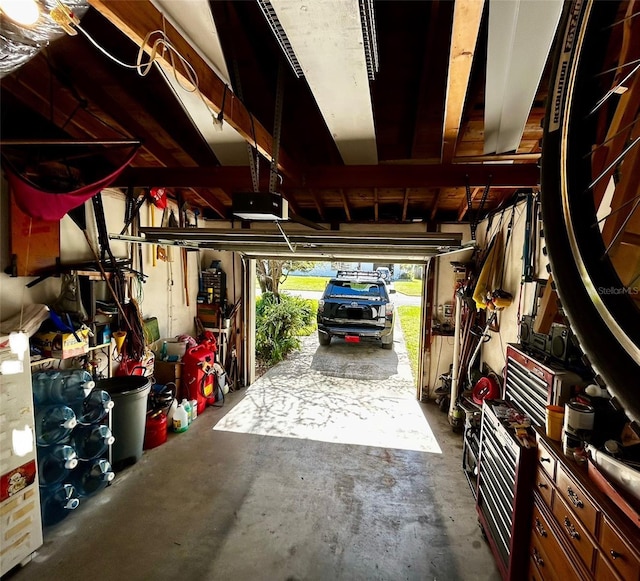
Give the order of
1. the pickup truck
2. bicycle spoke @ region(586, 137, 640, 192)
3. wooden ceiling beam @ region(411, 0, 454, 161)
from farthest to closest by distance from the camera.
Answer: the pickup truck, wooden ceiling beam @ region(411, 0, 454, 161), bicycle spoke @ region(586, 137, 640, 192)

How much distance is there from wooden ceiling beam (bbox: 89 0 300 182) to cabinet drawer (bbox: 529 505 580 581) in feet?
8.63

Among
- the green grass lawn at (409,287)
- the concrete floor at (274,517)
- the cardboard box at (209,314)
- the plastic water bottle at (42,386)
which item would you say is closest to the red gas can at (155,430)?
the concrete floor at (274,517)

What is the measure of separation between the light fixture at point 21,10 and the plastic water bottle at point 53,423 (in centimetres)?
251

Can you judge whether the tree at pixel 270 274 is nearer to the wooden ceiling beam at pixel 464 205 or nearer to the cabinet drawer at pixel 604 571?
the wooden ceiling beam at pixel 464 205

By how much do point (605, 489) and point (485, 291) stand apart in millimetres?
2625

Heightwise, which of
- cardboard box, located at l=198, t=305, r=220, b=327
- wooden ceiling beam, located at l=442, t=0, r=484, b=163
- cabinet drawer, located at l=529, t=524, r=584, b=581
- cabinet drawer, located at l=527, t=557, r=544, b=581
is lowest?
cabinet drawer, located at l=527, t=557, r=544, b=581

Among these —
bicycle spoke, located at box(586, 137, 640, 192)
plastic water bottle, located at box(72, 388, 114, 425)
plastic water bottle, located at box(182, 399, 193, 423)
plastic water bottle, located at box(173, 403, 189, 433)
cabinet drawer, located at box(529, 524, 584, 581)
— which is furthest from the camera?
plastic water bottle, located at box(182, 399, 193, 423)

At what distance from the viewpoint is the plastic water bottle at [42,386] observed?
2.47 m

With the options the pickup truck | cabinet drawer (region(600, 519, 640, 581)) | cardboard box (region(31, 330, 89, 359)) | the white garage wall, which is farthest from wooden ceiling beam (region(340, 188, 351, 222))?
cabinet drawer (region(600, 519, 640, 581))

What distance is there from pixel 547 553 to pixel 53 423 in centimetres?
Result: 327

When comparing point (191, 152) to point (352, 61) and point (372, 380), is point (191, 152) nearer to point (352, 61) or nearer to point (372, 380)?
point (352, 61)

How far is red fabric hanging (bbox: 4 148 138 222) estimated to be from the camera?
7.36 feet

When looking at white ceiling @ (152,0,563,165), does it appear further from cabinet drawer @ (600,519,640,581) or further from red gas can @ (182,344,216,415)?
red gas can @ (182,344,216,415)

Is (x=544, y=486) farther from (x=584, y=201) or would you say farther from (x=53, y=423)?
(x=53, y=423)
